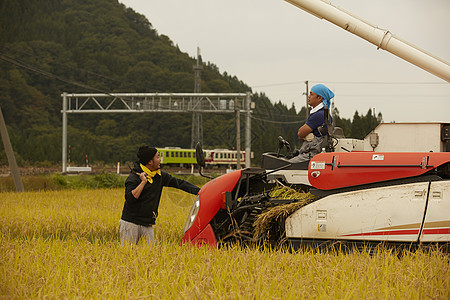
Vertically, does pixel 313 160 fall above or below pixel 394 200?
above

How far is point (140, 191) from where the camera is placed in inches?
289

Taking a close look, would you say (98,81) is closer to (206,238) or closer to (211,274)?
(206,238)

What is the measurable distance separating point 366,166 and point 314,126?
1078mm

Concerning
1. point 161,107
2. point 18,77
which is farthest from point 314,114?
point 18,77

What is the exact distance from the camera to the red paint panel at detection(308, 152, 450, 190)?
222 inches

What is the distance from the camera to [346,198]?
574cm

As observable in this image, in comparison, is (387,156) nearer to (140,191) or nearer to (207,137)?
(140,191)

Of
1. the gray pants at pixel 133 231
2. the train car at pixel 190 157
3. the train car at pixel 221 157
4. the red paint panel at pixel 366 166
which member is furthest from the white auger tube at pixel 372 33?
the train car at pixel 221 157

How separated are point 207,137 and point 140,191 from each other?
2459 inches

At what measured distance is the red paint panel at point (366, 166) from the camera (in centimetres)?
564

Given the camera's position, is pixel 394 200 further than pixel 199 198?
No

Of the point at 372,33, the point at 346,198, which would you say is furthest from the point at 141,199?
the point at 372,33

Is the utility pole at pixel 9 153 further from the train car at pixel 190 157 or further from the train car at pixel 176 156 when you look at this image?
the train car at pixel 190 157

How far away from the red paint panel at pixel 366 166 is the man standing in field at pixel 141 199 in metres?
2.13
